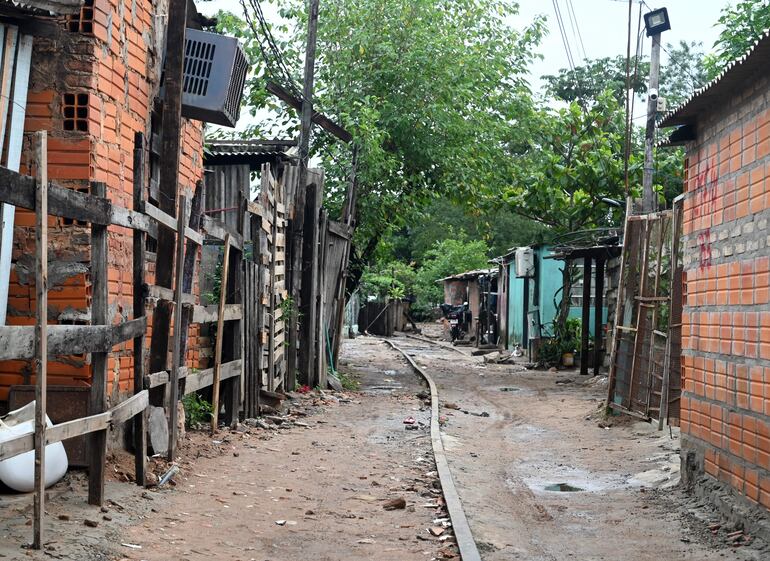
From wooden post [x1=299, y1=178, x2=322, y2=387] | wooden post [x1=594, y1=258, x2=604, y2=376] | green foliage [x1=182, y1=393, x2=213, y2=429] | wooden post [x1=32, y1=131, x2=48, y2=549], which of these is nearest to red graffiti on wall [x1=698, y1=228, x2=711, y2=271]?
green foliage [x1=182, y1=393, x2=213, y2=429]

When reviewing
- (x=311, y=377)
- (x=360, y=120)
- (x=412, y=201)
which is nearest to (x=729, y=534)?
(x=311, y=377)

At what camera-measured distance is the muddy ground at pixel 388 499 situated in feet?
19.4

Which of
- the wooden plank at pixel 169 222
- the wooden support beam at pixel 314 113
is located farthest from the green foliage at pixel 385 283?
the wooden plank at pixel 169 222

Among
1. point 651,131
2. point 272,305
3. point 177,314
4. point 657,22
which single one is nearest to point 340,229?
point 272,305

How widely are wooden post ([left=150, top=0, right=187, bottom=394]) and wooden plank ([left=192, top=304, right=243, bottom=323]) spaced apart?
103 centimetres

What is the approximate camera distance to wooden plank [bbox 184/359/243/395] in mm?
8953

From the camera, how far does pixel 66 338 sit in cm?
539

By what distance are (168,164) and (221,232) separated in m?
1.39

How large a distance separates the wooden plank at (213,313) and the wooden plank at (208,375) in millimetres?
506

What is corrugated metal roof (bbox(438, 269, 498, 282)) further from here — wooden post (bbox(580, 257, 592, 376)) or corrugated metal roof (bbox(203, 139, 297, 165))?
corrugated metal roof (bbox(203, 139, 297, 165))

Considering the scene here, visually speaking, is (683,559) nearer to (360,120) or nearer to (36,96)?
(36,96)

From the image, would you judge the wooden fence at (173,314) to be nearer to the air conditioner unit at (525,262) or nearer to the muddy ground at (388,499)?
the muddy ground at (388,499)

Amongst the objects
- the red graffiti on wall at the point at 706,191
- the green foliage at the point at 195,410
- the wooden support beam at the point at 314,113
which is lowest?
the green foliage at the point at 195,410

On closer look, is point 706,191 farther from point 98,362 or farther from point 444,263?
point 444,263
